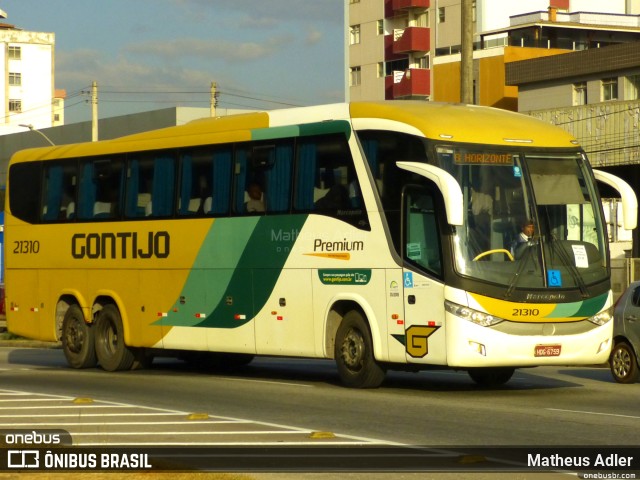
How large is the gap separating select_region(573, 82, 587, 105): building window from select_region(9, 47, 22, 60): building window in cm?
8945

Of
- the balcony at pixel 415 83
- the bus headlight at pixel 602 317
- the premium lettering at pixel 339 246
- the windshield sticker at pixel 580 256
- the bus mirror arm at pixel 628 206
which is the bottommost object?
the bus headlight at pixel 602 317

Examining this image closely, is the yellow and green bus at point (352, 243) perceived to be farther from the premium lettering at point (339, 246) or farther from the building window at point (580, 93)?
the building window at point (580, 93)

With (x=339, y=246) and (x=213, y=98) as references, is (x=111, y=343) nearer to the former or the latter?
(x=339, y=246)

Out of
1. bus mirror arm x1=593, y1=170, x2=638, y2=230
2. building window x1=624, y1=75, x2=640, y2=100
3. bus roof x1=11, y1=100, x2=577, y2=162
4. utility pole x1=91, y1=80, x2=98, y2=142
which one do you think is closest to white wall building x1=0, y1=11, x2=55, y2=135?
utility pole x1=91, y1=80, x2=98, y2=142

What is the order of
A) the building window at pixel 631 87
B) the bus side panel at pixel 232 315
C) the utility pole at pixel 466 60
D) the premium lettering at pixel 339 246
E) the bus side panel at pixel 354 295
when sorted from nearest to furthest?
the bus side panel at pixel 354 295, the premium lettering at pixel 339 246, the bus side panel at pixel 232 315, the utility pole at pixel 466 60, the building window at pixel 631 87

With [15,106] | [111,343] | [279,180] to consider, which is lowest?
[111,343]

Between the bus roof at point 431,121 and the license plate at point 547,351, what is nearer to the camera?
the license plate at point 547,351

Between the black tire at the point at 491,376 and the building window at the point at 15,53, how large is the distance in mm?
119714

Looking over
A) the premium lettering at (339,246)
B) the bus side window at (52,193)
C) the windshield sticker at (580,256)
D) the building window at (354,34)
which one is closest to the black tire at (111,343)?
the bus side window at (52,193)

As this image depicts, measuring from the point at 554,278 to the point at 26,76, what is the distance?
122 m

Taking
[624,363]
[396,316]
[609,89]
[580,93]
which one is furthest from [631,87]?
[396,316]

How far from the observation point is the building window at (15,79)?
132125 millimetres

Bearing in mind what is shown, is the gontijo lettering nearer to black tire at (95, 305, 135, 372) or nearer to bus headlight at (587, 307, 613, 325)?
black tire at (95, 305, 135, 372)

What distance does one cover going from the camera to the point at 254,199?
2011cm
